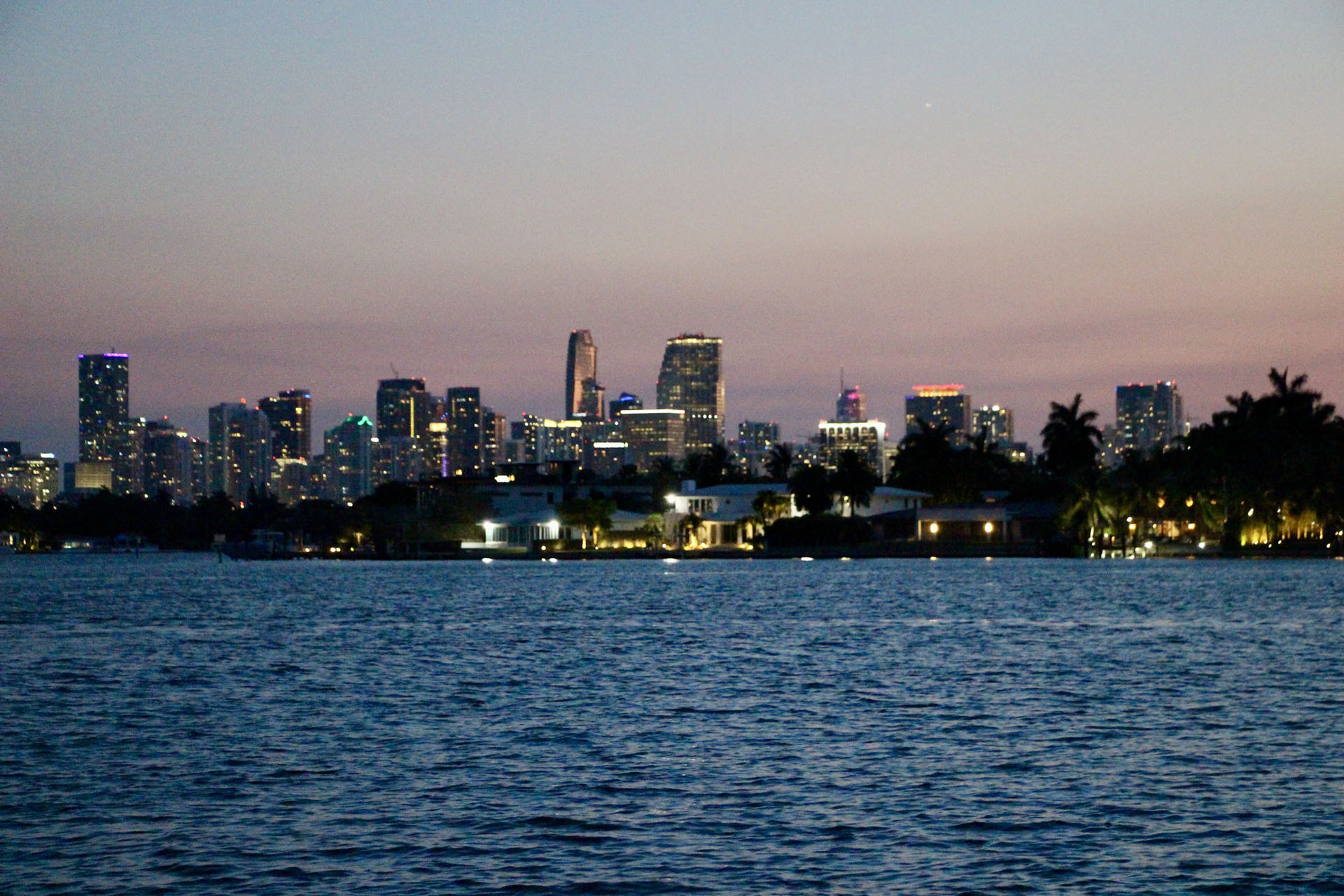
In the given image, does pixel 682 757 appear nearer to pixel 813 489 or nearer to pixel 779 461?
pixel 813 489

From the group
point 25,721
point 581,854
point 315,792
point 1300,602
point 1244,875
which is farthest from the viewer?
point 1300,602

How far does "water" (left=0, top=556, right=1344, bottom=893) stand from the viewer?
62.6 feet

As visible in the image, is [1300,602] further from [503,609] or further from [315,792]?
[315,792]

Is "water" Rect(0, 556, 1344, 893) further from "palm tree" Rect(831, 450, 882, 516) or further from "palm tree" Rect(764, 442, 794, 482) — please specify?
"palm tree" Rect(764, 442, 794, 482)

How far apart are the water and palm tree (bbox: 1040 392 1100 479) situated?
9952 centimetres

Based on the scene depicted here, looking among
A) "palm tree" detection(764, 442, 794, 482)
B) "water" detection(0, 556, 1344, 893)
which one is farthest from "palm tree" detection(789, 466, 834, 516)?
"water" detection(0, 556, 1344, 893)

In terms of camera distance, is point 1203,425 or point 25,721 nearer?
point 25,721

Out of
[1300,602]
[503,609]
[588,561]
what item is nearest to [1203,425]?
[588,561]

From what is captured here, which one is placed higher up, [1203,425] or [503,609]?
[1203,425]

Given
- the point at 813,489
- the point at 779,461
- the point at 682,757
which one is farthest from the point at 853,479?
the point at 682,757

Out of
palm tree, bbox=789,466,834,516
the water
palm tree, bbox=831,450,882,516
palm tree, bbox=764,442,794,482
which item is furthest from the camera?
palm tree, bbox=764,442,794,482

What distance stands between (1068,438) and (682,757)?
457 ft

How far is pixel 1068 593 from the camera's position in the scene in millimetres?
80625

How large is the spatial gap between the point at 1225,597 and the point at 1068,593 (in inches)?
353
